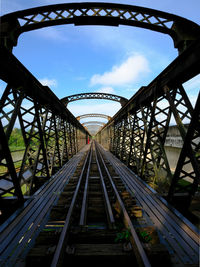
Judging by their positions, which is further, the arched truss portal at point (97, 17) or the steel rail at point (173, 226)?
the arched truss portal at point (97, 17)

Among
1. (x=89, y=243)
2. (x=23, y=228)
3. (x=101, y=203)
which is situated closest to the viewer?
(x=89, y=243)

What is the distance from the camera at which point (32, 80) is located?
4.80 m

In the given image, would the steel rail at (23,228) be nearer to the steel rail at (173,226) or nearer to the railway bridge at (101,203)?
the railway bridge at (101,203)

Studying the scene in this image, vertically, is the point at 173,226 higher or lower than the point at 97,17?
lower

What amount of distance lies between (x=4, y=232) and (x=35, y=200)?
4.68 feet

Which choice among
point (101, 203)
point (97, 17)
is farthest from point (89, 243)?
point (97, 17)

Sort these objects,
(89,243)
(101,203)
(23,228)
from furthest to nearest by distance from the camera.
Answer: (101,203) → (23,228) → (89,243)

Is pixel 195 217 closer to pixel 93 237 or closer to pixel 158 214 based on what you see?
pixel 158 214

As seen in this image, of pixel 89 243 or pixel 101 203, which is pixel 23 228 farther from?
pixel 101 203

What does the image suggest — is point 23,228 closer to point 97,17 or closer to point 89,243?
point 89,243

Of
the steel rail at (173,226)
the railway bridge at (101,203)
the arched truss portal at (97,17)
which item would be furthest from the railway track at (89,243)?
the arched truss portal at (97,17)

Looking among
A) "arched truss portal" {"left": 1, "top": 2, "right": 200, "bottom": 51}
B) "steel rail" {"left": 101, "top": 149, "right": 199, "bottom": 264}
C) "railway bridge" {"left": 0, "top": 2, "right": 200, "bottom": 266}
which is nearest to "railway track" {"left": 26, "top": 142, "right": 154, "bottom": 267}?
"railway bridge" {"left": 0, "top": 2, "right": 200, "bottom": 266}

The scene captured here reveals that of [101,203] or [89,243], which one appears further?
[101,203]

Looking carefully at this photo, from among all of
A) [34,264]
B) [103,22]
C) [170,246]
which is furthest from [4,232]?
[103,22]
